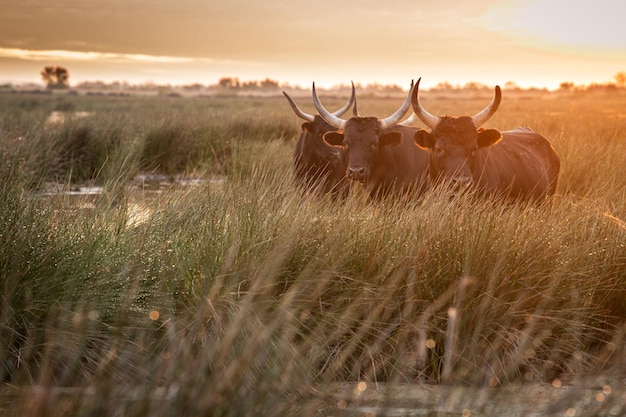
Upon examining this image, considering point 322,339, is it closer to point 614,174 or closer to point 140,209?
point 140,209

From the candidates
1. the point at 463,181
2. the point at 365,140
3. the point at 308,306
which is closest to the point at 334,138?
the point at 365,140

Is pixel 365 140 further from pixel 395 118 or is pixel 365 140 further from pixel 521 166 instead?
pixel 521 166

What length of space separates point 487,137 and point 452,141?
0.39m

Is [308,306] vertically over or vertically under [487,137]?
under

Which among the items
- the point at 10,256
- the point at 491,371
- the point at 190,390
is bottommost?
the point at 491,371

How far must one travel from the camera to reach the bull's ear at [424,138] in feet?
24.1

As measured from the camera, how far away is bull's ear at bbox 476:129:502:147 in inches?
289

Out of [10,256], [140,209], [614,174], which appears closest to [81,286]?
[10,256]

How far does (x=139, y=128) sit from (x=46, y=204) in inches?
393

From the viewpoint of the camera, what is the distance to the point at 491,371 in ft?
13.1

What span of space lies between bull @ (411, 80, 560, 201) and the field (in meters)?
1.94

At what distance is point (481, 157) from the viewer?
24.7 feet

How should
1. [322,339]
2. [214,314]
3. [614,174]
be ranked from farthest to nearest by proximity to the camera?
[614,174], [322,339], [214,314]

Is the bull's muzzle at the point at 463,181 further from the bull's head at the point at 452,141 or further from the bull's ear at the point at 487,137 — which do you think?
the bull's ear at the point at 487,137
